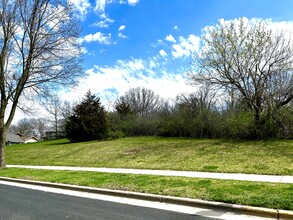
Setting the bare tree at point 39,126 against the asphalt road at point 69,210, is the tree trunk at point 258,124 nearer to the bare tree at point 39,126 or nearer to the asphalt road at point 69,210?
the asphalt road at point 69,210

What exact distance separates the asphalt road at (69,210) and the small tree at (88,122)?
92.9ft

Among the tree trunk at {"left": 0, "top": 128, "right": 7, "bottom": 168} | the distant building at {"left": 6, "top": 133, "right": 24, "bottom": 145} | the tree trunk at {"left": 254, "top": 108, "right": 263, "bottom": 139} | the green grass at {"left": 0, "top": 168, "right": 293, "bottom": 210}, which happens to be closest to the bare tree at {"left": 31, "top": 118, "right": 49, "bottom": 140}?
the distant building at {"left": 6, "top": 133, "right": 24, "bottom": 145}

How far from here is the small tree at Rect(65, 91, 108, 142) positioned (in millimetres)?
37812

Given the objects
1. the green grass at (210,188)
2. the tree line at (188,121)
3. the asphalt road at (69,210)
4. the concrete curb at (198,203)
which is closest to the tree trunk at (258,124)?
the tree line at (188,121)

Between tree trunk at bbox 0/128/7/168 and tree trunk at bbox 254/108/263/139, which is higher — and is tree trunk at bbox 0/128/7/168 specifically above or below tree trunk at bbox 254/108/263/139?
below

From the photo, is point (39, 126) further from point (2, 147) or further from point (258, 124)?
point (258, 124)

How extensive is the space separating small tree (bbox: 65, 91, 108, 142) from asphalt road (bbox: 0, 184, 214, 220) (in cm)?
2831

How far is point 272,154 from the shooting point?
1405cm

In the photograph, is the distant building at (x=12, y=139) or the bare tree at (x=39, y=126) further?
the bare tree at (x=39, y=126)

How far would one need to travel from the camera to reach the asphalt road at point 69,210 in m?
6.47

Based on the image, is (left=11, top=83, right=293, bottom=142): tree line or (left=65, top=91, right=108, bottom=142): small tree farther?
(left=65, top=91, right=108, bottom=142): small tree

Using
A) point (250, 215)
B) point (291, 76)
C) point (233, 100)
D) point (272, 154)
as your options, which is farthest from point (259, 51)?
point (250, 215)

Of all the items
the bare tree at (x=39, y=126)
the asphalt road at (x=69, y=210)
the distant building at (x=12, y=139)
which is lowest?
the asphalt road at (x=69, y=210)

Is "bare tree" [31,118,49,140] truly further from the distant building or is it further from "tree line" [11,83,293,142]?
"tree line" [11,83,293,142]
